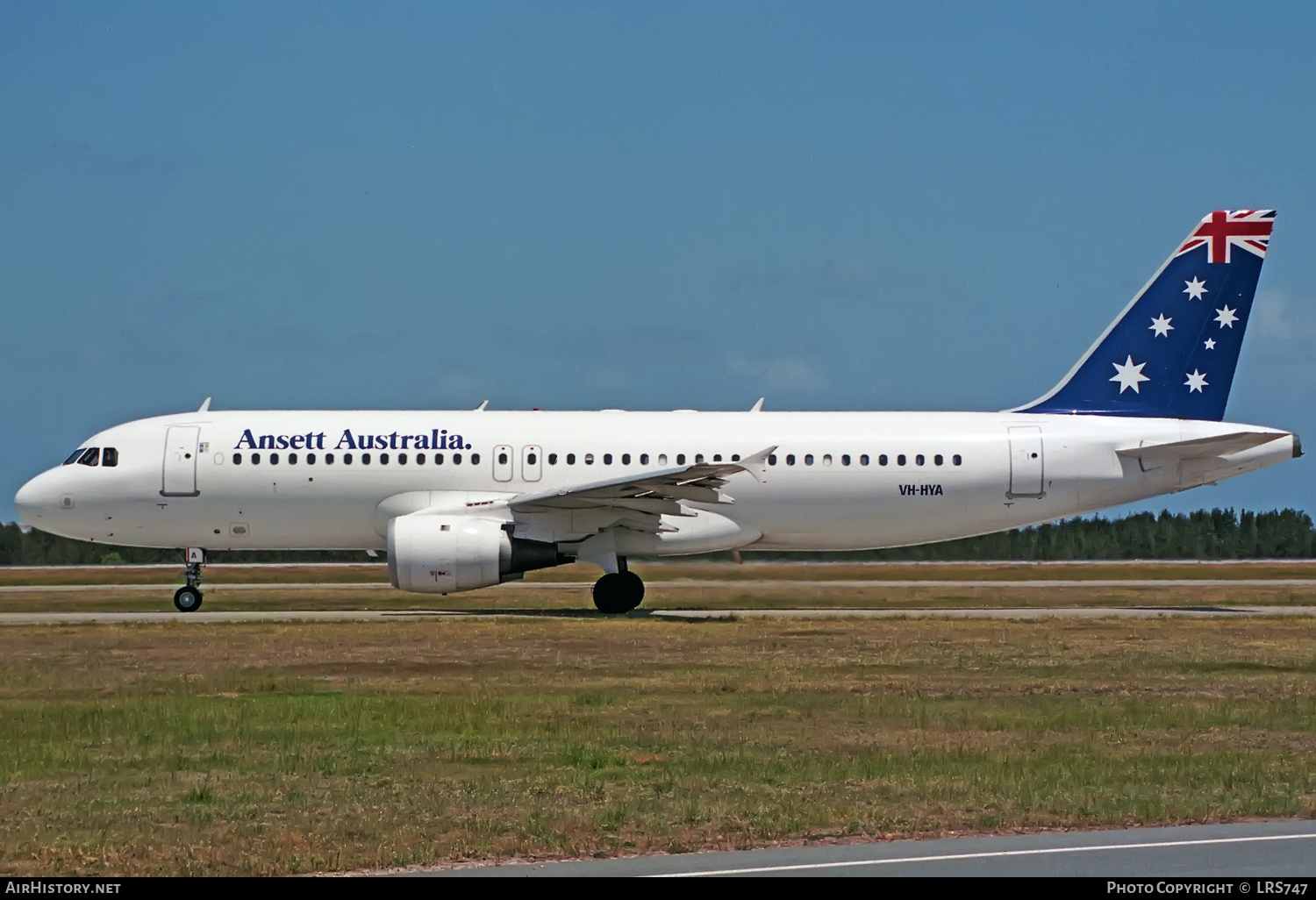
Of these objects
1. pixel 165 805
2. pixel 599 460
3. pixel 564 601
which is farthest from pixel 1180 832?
pixel 564 601

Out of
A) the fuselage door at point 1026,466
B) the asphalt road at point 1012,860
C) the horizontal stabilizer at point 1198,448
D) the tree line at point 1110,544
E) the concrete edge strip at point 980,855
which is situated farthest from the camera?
the tree line at point 1110,544

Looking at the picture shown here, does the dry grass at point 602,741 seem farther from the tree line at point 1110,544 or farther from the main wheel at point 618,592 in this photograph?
the tree line at point 1110,544

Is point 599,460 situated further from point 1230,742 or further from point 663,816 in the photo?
point 663,816

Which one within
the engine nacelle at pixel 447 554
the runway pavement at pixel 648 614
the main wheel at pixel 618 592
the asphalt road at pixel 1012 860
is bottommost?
the asphalt road at pixel 1012 860

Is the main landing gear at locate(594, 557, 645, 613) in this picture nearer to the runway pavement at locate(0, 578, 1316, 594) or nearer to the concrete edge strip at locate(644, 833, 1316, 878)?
the runway pavement at locate(0, 578, 1316, 594)

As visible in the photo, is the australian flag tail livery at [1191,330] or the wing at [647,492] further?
the australian flag tail livery at [1191,330]

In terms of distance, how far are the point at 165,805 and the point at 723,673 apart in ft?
31.0

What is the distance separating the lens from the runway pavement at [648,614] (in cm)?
2861

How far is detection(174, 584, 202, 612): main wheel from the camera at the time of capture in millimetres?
31016

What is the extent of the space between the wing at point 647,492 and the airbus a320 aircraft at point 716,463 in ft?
0.76

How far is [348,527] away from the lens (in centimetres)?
3128

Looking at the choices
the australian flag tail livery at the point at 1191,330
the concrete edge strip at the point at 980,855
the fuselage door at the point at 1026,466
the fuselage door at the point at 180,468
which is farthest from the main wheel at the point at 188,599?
the concrete edge strip at the point at 980,855

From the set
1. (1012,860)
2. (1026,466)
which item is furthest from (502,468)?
(1012,860)

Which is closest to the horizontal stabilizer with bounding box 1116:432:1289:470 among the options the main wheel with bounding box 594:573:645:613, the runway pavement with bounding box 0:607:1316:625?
the runway pavement with bounding box 0:607:1316:625
